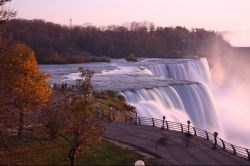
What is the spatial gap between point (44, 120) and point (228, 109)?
50.7m

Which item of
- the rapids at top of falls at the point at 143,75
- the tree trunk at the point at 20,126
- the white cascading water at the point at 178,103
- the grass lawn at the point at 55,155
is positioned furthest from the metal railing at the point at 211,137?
the rapids at top of falls at the point at 143,75

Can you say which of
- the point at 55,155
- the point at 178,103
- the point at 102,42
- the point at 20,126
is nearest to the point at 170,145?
the point at 55,155

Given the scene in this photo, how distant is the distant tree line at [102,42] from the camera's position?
127556 mm

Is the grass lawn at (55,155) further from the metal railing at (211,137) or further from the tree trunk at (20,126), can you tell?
the metal railing at (211,137)

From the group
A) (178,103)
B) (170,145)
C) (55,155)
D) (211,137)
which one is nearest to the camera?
(55,155)

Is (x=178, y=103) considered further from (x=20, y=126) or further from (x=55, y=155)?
(x=55, y=155)

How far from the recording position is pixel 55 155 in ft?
89.0

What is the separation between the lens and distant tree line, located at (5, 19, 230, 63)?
12756 centimetres

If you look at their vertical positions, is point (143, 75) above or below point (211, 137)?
above

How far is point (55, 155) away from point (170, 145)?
7.98 meters

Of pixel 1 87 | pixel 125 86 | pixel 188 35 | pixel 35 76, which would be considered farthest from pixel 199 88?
pixel 188 35

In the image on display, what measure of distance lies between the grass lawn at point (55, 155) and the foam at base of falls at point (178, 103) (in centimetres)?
1907

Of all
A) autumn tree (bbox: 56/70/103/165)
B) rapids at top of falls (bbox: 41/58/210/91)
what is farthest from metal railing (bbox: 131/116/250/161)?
rapids at top of falls (bbox: 41/58/210/91)

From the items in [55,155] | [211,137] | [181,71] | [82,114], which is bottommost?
[211,137]
